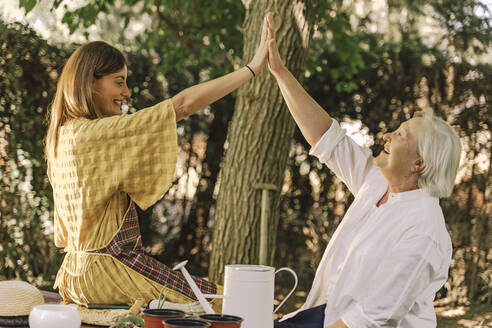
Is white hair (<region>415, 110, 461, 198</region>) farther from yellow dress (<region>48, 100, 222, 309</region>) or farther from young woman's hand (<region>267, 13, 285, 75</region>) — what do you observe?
yellow dress (<region>48, 100, 222, 309</region>)

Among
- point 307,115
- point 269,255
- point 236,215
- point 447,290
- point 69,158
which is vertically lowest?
point 447,290

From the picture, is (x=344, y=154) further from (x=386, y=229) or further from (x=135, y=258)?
(x=135, y=258)

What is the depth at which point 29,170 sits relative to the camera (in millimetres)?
5387

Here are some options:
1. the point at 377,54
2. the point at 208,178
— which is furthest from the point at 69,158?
the point at 377,54

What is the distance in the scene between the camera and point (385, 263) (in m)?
1.88

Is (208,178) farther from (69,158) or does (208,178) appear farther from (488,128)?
(69,158)

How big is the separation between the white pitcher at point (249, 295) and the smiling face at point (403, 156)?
746 millimetres

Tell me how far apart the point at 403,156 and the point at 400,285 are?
0.53 meters

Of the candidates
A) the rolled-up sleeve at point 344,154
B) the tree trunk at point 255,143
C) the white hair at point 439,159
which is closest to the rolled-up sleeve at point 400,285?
the white hair at point 439,159

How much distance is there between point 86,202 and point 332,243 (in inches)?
35.4

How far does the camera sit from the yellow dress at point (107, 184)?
2.07 meters

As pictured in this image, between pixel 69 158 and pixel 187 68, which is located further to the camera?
pixel 187 68

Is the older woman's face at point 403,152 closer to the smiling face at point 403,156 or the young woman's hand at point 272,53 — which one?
the smiling face at point 403,156

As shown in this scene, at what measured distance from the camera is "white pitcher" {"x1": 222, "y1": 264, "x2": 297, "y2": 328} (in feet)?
5.38
